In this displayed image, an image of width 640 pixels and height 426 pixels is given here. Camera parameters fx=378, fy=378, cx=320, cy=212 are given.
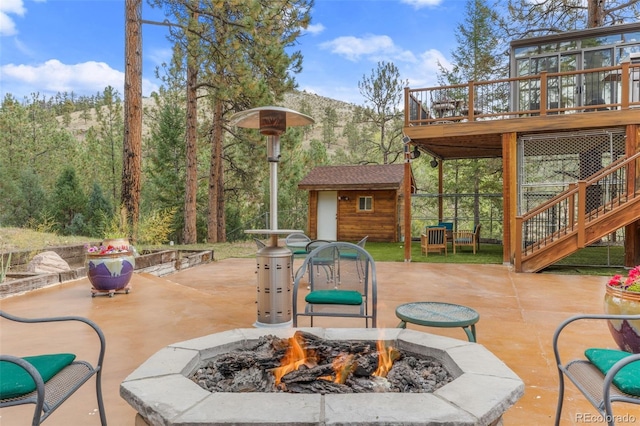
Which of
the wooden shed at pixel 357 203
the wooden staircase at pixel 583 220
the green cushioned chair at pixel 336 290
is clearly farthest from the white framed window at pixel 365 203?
the green cushioned chair at pixel 336 290

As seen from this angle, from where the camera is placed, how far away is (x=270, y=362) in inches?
71.2

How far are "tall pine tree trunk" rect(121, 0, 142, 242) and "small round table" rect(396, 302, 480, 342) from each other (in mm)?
6883

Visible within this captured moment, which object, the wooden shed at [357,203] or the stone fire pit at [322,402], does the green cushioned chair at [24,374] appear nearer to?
the stone fire pit at [322,402]

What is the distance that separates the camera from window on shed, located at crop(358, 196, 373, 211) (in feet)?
44.3

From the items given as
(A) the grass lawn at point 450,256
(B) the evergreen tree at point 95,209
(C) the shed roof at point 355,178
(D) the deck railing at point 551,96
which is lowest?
(A) the grass lawn at point 450,256

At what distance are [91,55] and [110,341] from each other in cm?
1992

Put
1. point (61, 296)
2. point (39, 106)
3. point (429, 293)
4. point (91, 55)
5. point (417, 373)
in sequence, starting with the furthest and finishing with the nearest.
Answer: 1. point (39, 106)
2. point (91, 55)
3. point (429, 293)
4. point (61, 296)
5. point (417, 373)

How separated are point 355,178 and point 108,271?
10095mm

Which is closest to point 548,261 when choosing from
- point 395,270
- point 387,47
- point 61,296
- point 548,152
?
point 395,270

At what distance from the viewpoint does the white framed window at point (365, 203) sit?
13.5 metres

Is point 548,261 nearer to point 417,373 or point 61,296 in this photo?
point 417,373

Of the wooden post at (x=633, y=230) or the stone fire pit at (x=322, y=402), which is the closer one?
the stone fire pit at (x=322, y=402)

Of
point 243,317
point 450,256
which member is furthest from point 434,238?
point 243,317

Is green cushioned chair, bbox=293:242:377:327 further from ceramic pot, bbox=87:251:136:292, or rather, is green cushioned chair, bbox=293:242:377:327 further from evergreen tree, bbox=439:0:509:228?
evergreen tree, bbox=439:0:509:228
